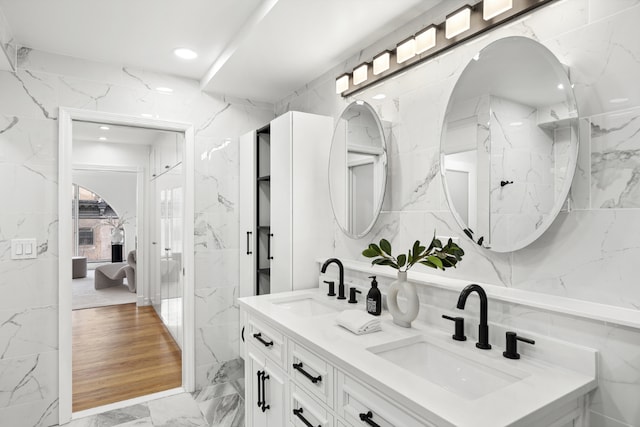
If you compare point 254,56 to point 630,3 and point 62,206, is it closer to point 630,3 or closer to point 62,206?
point 62,206

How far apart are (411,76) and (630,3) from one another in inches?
36.8

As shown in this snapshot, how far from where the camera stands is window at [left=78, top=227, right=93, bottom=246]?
864 cm

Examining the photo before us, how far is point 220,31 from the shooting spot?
7.35 ft

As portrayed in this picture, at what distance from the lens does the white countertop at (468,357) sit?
954 millimetres

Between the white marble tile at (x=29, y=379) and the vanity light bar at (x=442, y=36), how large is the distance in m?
2.71

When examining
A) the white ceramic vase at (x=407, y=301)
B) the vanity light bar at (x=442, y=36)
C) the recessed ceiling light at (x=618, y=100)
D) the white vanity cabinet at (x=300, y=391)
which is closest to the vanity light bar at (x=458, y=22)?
the vanity light bar at (x=442, y=36)

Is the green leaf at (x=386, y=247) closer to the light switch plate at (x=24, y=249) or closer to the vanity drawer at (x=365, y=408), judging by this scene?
the vanity drawer at (x=365, y=408)

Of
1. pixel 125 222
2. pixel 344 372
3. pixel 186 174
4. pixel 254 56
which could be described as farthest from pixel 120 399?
pixel 125 222

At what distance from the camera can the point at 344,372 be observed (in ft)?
4.23

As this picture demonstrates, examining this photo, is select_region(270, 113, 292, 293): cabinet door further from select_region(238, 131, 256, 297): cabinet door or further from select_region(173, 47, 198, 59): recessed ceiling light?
select_region(173, 47, 198, 59): recessed ceiling light

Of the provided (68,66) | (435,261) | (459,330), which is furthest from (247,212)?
(459,330)

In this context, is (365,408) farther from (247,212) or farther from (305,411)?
(247,212)

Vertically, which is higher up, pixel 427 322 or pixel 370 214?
pixel 370 214

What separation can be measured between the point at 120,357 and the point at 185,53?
302 cm
